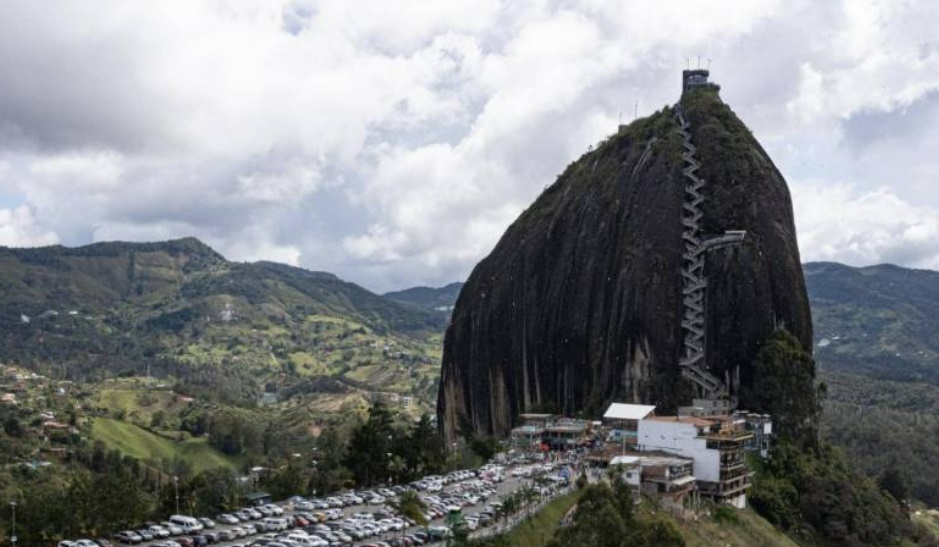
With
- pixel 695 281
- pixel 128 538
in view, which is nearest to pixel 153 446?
pixel 695 281

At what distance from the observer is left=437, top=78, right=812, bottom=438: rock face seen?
303 ft

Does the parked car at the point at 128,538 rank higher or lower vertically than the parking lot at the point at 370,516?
Result: lower

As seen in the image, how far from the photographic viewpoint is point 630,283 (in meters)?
96.4

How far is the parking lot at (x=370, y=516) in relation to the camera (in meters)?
51.8

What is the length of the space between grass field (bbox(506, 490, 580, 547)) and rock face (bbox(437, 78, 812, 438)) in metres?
29.1

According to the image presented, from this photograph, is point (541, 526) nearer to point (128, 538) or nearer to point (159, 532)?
point (159, 532)

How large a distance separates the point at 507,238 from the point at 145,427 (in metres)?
71.1

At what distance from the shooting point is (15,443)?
12106 centimetres

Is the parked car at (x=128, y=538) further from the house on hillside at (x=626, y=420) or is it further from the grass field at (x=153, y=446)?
the grass field at (x=153, y=446)

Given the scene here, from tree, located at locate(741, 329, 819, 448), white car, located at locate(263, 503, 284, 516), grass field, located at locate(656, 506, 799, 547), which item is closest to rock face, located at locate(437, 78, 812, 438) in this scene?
tree, located at locate(741, 329, 819, 448)

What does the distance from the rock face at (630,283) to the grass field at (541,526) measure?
29054 millimetres

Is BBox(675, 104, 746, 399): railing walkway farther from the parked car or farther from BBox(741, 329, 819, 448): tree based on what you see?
the parked car

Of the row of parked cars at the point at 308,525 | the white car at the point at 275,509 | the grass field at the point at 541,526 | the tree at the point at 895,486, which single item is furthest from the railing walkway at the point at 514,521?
the tree at the point at 895,486

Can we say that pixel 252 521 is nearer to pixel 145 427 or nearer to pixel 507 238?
pixel 507 238
